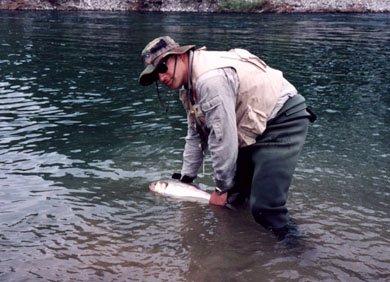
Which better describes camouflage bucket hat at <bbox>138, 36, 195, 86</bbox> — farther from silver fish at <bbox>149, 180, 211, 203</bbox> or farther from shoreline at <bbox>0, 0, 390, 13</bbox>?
shoreline at <bbox>0, 0, 390, 13</bbox>

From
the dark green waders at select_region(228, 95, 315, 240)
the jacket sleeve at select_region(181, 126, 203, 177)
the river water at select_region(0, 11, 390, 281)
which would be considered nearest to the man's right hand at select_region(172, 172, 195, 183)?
the jacket sleeve at select_region(181, 126, 203, 177)

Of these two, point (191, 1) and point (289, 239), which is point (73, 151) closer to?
point (289, 239)

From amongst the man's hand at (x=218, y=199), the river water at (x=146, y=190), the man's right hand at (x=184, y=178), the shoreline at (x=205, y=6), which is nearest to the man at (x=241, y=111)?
the man's hand at (x=218, y=199)

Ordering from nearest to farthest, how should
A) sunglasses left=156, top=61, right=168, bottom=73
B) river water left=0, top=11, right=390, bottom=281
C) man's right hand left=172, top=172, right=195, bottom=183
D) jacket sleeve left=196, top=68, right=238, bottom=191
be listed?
jacket sleeve left=196, top=68, right=238, bottom=191
sunglasses left=156, top=61, right=168, bottom=73
river water left=0, top=11, right=390, bottom=281
man's right hand left=172, top=172, right=195, bottom=183

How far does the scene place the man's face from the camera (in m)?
4.77

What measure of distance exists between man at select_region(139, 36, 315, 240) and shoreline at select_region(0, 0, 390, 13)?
4188cm

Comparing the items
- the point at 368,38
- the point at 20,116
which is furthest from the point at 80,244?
the point at 368,38

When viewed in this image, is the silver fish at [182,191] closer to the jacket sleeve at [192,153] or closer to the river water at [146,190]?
the river water at [146,190]

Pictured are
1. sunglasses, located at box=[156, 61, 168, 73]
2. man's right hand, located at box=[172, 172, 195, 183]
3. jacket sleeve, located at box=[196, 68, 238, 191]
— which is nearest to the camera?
jacket sleeve, located at box=[196, 68, 238, 191]

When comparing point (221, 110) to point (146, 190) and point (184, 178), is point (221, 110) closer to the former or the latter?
point (184, 178)

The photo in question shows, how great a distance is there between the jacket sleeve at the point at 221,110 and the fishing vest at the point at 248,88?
116mm

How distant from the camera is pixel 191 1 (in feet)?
160

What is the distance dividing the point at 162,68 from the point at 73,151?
511 centimetres

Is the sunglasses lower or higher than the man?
higher
